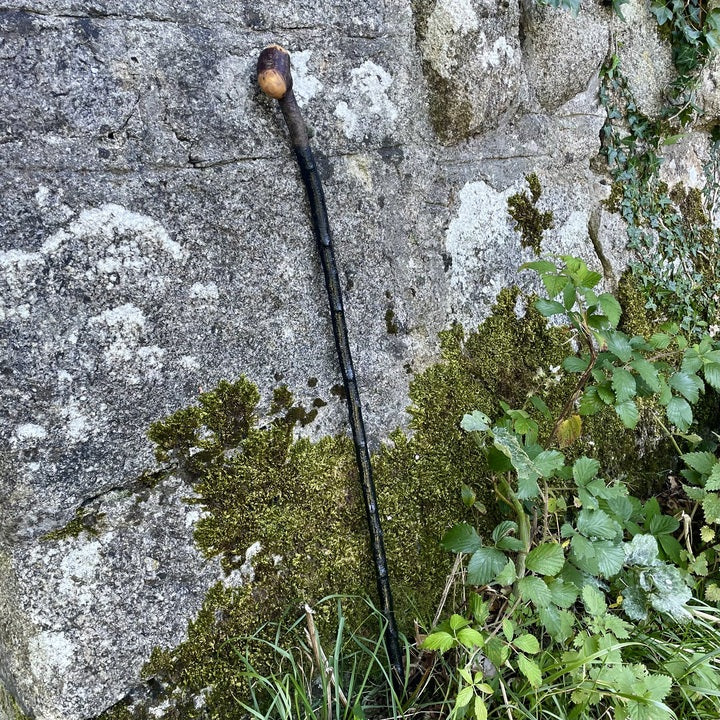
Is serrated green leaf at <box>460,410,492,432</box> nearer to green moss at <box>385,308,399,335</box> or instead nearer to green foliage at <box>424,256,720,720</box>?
green foliage at <box>424,256,720,720</box>

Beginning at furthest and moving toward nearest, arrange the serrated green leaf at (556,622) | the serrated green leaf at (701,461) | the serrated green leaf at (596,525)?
the serrated green leaf at (701,461)
the serrated green leaf at (596,525)
the serrated green leaf at (556,622)

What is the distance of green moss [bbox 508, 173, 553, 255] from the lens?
5.18 feet

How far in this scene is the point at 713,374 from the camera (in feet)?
4.70

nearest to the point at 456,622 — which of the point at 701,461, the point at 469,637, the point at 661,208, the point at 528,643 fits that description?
the point at 469,637

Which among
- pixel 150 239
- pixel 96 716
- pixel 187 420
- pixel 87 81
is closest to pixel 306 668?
pixel 96 716

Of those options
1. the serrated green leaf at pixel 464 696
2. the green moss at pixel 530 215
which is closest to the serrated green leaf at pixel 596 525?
the serrated green leaf at pixel 464 696

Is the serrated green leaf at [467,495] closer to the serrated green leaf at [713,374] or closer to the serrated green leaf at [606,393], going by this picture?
the serrated green leaf at [606,393]

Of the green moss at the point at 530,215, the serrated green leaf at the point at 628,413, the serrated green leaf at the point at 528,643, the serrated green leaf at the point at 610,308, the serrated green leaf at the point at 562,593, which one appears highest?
the green moss at the point at 530,215

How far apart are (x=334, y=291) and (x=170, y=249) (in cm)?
34

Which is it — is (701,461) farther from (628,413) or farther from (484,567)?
(484,567)

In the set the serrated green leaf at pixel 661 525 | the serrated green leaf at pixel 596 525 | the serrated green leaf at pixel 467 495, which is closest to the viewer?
the serrated green leaf at pixel 596 525

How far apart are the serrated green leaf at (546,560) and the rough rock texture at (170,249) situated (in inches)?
16.4

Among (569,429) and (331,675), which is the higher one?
(569,429)

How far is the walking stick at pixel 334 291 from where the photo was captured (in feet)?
3.79
